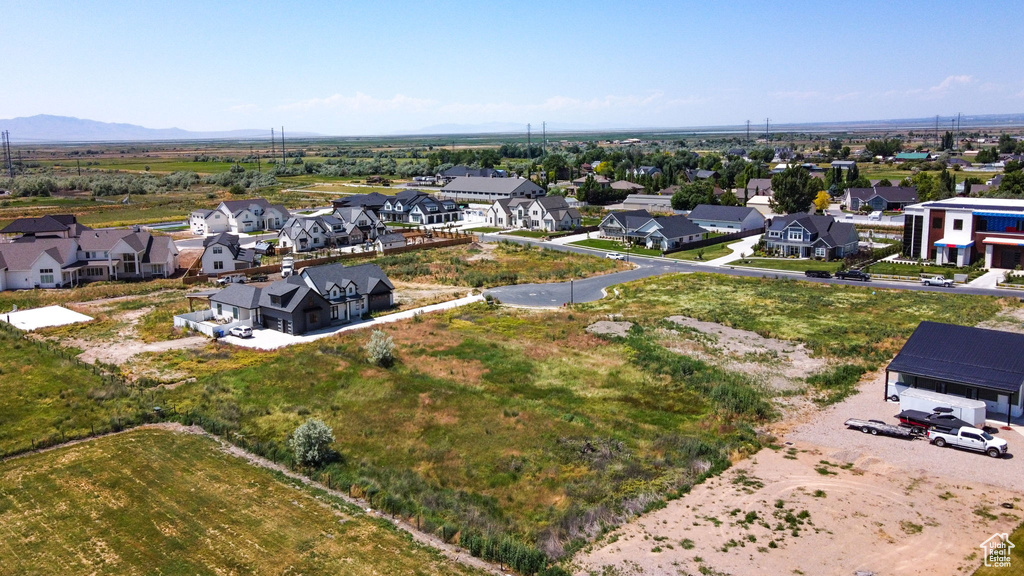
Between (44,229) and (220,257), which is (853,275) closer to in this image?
(220,257)

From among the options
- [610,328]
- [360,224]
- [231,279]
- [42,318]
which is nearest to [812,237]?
[610,328]

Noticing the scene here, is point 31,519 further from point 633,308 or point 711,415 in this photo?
point 633,308

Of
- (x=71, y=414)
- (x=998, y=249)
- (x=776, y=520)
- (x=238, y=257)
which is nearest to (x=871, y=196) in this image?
Result: (x=998, y=249)

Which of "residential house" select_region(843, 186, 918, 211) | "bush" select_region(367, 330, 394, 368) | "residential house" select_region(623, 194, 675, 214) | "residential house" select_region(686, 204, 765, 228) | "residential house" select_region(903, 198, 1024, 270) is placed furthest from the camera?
"residential house" select_region(623, 194, 675, 214)

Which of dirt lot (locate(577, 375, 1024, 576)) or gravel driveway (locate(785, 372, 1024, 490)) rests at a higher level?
gravel driveway (locate(785, 372, 1024, 490))

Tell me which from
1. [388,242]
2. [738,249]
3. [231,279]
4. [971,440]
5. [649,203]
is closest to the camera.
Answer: [971,440]

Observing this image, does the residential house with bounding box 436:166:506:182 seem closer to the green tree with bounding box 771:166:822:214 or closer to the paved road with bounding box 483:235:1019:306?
the green tree with bounding box 771:166:822:214

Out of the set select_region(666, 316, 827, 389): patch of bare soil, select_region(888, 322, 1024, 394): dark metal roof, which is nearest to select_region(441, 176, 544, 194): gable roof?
select_region(666, 316, 827, 389): patch of bare soil
